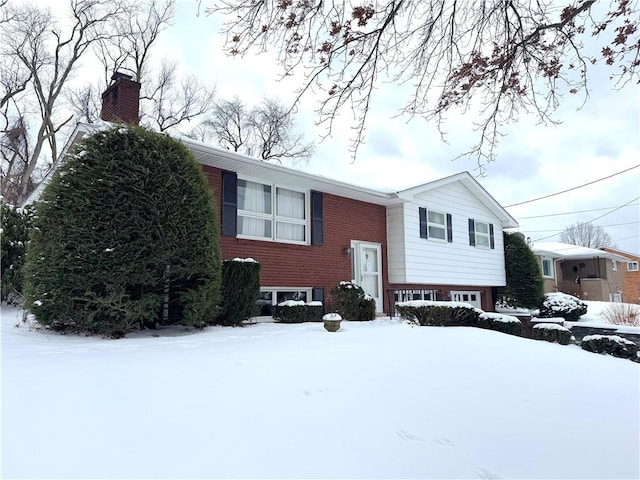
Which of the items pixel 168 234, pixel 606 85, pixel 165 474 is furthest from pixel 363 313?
pixel 165 474

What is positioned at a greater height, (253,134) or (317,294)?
(253,134)

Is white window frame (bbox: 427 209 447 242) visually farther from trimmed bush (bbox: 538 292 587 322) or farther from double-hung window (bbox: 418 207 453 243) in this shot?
trimmed bush (bbox: 538 292 587 322)

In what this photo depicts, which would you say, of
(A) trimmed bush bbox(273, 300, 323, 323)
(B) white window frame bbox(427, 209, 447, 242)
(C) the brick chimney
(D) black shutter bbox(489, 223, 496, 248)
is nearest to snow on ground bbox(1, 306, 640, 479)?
(A) trimmed bush bbox(273, 300, 323, 323)

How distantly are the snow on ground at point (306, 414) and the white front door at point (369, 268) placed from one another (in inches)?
281

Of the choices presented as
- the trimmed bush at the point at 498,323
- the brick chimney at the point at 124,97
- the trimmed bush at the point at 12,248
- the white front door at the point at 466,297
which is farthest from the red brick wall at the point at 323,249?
the white front door at the point at 466,297

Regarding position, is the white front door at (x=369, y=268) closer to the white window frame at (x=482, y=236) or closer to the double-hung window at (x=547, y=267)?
the white window frame at (x=482, y=236)

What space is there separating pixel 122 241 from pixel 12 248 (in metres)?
4.27

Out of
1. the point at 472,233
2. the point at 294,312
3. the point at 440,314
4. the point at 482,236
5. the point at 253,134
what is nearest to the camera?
the point at 440,314

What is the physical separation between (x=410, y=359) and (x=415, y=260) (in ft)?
28.8

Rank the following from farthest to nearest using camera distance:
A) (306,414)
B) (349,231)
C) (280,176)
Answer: (349,231) < (280,176) < (306,414)

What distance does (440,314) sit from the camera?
8.05 metres

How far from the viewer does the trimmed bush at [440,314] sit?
26.5 ft

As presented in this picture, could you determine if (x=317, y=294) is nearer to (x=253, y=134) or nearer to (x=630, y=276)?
(x=253, y=134)

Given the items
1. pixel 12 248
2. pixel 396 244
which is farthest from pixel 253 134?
pixel 12 248
